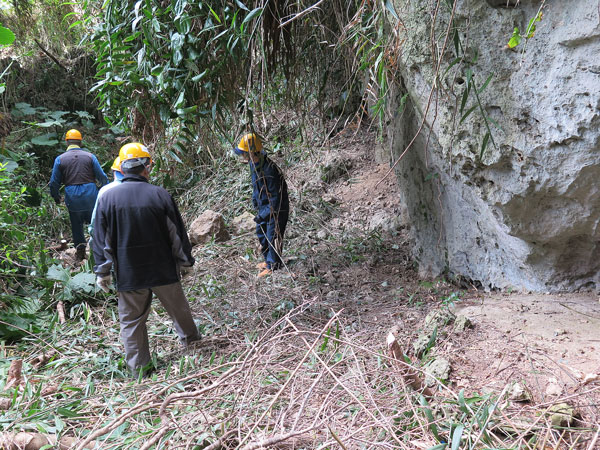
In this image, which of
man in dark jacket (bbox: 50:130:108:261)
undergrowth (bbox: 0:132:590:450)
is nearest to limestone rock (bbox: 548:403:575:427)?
undergrowth (bbox: 0:132:590:450)

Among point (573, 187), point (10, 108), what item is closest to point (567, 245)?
point (573, 187)

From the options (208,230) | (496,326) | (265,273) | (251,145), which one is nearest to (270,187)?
(251,145)

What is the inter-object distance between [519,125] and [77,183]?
5.89 m

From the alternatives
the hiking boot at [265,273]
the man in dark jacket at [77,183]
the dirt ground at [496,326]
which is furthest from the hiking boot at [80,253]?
the dirt ground at [496,326]

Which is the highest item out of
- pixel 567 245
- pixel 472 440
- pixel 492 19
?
pixel 492 19

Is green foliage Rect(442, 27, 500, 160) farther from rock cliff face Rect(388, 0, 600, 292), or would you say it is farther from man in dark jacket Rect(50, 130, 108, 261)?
man in dark jacket Rect(50, 130, 108, 261)

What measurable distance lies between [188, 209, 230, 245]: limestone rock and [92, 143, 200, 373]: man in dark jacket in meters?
2.93

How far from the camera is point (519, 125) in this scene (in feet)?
9.43

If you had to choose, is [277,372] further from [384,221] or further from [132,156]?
[384,221]

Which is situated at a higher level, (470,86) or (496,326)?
(470,86)

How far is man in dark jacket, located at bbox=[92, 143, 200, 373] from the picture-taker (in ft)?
11.5

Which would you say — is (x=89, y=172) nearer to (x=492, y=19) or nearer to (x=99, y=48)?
(x=99, y=48)

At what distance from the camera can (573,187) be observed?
2869 millimetres

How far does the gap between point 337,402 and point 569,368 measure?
127cm
